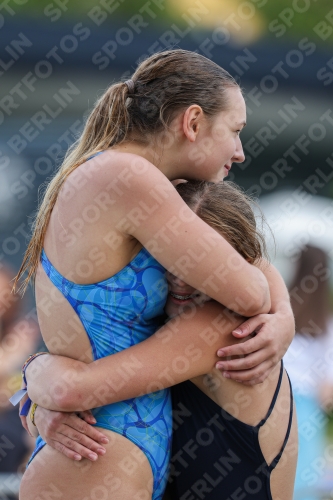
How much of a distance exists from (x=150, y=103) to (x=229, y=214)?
34 cm

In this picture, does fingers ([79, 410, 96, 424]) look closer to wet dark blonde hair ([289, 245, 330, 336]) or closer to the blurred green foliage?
wet dark blonde hair ([289, 245, 330, 336])

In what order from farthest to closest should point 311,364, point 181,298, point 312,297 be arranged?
point 312,297 < point 311,364 < point 181,298

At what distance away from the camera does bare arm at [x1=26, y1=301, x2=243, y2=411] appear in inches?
54.4

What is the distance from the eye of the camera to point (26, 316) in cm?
328

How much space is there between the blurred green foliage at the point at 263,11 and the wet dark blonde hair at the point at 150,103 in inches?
77.3

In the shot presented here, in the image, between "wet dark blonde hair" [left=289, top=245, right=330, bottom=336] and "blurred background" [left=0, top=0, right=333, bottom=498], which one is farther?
"blurred background" [left=0, top=0, right=333, bottom=498]

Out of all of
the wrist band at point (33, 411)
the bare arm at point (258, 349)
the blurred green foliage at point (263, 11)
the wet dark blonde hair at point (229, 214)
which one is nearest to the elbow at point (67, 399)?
the wrist band at point (33, 411)

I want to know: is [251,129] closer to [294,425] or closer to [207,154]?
[207,154]

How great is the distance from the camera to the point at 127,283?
1.43 metres

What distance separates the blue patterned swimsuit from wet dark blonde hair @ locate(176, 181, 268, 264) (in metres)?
0.19

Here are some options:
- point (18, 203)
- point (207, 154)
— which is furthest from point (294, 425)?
point (18, 203)

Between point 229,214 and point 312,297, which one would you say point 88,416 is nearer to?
point 229,214

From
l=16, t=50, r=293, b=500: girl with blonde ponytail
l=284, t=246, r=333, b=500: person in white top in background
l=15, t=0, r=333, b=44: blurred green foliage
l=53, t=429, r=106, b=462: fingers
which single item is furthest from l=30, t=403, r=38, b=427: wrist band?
l=15, t=0, r=333, b=44: blurred green foliage

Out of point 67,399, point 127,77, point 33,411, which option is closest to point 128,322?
point 67,399
